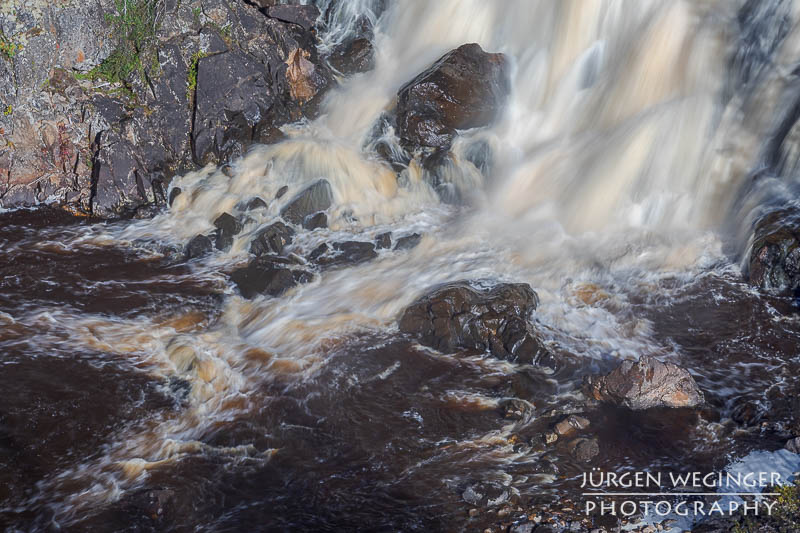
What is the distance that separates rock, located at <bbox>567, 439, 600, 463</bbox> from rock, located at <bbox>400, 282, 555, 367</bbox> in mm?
1296

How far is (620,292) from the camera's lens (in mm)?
8641

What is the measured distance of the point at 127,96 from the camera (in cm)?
1150

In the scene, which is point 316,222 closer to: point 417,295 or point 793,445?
point 417,295

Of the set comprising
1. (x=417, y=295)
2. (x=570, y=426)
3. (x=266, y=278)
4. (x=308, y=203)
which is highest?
(x=308, y=203)

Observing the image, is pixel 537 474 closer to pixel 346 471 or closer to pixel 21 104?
pixel 346 471

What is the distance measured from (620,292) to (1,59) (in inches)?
360

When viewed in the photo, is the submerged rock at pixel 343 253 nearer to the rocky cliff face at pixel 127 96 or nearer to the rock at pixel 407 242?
the rock at pixel 407 242

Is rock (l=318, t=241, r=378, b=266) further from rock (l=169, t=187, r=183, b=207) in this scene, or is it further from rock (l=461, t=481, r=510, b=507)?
rock (l=461, t=481, r=510, b=507)

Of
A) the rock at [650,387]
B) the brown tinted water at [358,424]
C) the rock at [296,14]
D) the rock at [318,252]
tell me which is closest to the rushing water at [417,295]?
the brown tinted water at [358,424]

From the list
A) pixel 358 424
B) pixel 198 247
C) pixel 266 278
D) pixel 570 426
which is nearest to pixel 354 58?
pixel 198 247

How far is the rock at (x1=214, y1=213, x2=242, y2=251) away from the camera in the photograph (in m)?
10.2

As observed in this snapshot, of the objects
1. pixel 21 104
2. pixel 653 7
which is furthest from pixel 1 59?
pixel 653 7

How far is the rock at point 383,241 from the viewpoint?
1002 cm

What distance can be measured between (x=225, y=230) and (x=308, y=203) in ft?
3.86
